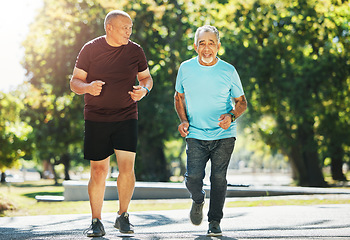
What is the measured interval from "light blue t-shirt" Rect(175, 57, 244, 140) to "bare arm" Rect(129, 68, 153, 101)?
1.22 feet

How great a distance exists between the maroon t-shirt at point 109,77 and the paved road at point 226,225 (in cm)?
112

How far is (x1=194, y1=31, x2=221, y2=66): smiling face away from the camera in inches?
210

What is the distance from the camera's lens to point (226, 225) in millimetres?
6535

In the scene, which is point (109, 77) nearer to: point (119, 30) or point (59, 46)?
point (119, 30)

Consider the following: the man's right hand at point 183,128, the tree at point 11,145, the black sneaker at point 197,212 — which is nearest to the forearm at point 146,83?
the man's right hand at point 183,128

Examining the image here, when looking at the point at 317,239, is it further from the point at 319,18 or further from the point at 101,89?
the point at 319,18

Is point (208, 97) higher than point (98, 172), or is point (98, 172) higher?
point (208, 97)

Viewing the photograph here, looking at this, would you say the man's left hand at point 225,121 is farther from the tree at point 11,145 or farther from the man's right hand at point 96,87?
the tree at point 11,145

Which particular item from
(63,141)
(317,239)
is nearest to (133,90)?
(317,239)

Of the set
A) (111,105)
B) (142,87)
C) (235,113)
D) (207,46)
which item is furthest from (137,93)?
(235,113)

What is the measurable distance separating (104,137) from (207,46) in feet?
4.14

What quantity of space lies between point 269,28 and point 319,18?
6.22 ft

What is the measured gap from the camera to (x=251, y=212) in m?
8.26

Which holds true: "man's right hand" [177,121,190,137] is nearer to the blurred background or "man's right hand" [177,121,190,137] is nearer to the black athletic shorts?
the black athletic shorts
